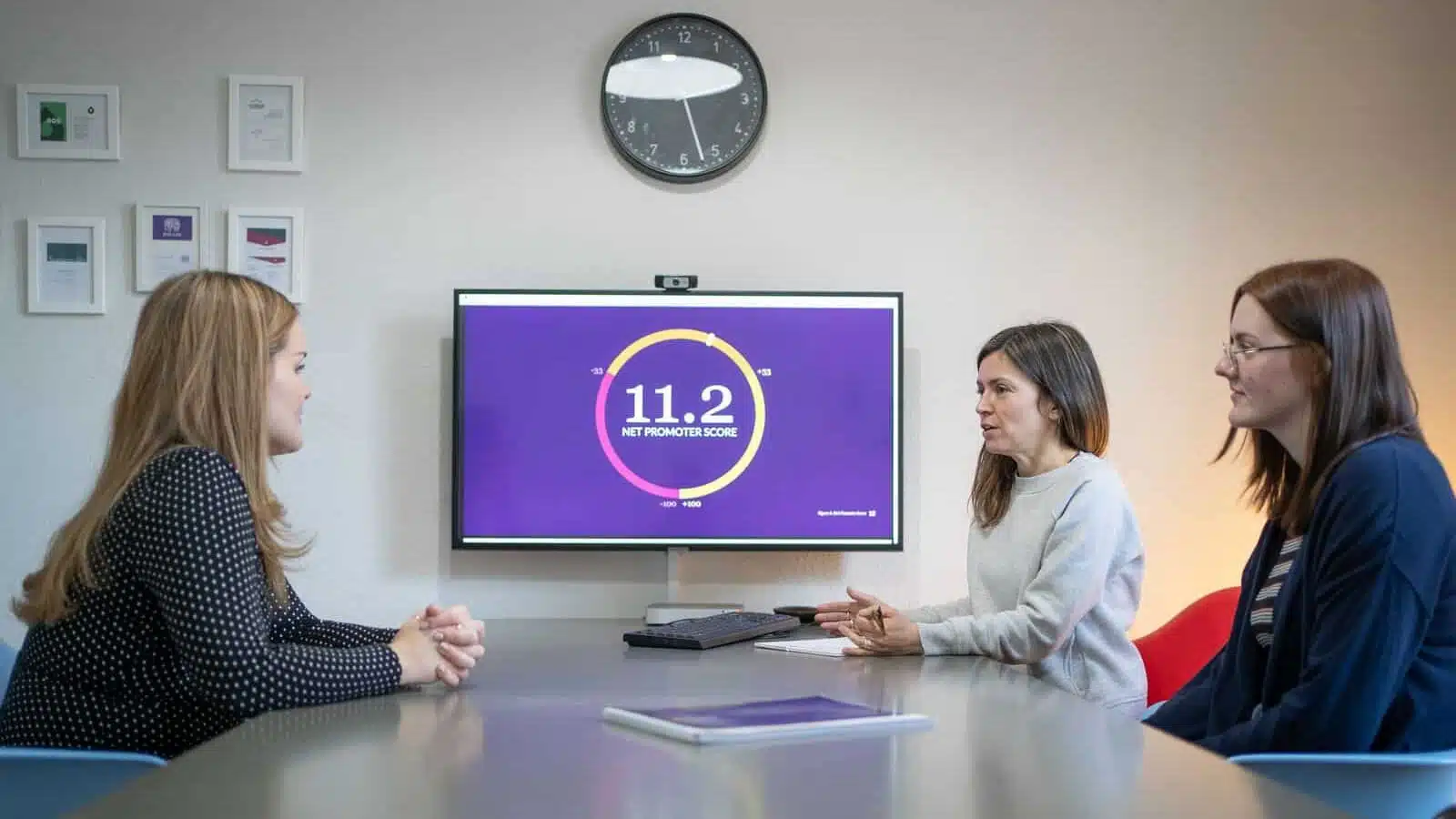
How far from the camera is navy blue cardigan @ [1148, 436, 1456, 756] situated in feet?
6.30

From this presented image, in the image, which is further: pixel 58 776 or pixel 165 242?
pixel 165 242

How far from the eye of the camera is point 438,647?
1974 mm

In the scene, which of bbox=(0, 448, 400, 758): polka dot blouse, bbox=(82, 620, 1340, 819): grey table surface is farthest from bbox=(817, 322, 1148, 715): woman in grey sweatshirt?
bbox=(0, 448, 400, 758): polka dot blouse

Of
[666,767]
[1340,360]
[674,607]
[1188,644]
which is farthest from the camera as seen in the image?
[674,607]

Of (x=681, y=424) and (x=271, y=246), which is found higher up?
(x=271, y=246)

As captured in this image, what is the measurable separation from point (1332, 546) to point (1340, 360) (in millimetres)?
300

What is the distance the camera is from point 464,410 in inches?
143

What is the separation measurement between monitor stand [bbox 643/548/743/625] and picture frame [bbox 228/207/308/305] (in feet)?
3.95

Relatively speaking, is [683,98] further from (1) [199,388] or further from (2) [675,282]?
(1) [199,388]

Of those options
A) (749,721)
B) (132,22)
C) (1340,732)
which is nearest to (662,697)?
(749,721)

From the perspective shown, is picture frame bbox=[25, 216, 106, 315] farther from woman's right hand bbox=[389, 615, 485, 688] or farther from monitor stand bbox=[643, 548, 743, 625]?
woman's right hand bbox=[389, 615, 485, 688]

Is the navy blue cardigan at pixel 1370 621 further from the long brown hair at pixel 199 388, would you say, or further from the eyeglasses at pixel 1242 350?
the long brown hair at pixel 199 388

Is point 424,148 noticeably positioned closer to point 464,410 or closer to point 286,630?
point 464,410

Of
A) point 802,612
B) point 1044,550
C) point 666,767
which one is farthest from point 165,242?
point 666,767
